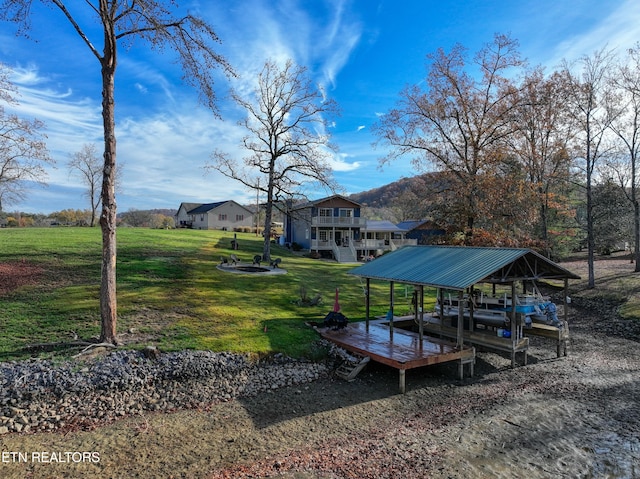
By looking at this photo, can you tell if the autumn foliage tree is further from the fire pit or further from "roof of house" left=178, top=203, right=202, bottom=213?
"roof of house" left=178, top=203, right=202, bottom=213

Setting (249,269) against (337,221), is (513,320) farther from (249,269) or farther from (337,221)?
(337,221)

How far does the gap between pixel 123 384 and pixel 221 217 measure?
50.9m

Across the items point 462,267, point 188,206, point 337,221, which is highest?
point 188,206

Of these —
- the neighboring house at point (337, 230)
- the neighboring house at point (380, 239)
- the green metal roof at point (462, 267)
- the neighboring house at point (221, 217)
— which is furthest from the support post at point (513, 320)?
the neighboring house at point (221, 217)

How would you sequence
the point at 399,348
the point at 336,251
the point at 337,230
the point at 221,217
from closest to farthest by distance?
1. the point at 399,348
2. the point at 336,251
3. the point at 337,230
4. the point at 221,217

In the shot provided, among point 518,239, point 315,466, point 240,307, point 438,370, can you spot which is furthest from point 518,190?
point 315,466

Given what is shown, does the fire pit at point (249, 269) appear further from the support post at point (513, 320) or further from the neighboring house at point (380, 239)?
the neighboring house at point (380, 239)

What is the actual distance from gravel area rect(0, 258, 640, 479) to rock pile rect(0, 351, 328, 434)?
0.03 m

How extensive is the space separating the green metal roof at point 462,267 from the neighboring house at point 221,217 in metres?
46.1

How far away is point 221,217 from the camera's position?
58094mm

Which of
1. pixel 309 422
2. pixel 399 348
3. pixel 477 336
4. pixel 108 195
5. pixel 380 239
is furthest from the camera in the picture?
pixel 380 239

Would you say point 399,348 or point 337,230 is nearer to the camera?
point 399,348

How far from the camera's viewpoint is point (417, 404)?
9.38 metres

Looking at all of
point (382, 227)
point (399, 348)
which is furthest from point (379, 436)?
point (382, 227)
